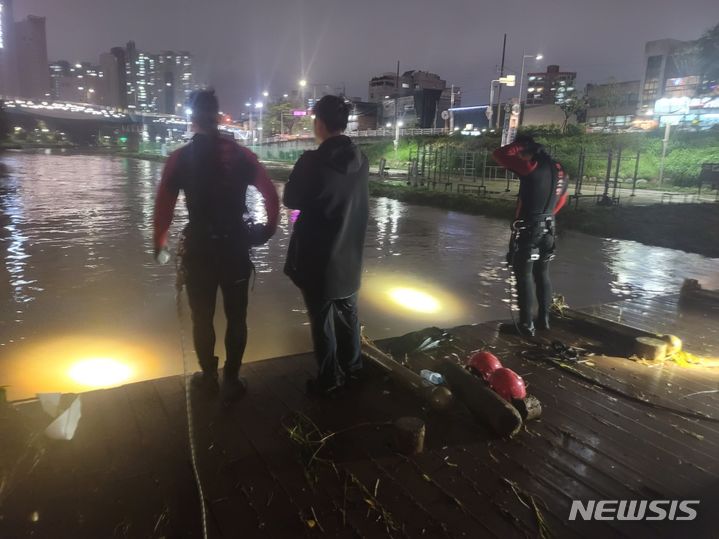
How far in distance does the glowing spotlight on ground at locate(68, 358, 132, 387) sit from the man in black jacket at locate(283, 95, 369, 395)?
8.22ft

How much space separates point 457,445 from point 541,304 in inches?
96.2

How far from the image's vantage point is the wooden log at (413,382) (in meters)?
3.34

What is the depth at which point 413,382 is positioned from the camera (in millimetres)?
3553

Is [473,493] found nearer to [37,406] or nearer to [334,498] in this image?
[334,498]

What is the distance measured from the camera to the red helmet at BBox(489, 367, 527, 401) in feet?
11.0

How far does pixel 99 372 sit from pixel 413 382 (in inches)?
130

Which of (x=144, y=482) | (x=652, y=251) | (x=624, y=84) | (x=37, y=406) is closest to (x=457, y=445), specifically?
(x=144, y=482)

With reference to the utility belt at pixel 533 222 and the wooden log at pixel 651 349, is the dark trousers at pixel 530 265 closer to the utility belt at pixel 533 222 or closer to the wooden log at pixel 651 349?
the utility belt at pixel 533 222

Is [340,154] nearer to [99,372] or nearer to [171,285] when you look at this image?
[99,372]

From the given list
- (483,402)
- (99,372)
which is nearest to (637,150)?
(483,402)

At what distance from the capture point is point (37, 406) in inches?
123

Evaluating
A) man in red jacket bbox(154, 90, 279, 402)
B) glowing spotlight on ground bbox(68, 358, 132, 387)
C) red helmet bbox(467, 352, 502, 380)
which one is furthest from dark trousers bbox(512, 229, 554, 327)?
glowing spotlight on ground bbox(68, 358, 132, 387)

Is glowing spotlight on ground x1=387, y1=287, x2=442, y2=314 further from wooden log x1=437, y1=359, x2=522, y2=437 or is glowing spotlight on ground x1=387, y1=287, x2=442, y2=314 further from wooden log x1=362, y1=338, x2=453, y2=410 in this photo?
wooden log x1=437, y1=359, x2=522, y2=437

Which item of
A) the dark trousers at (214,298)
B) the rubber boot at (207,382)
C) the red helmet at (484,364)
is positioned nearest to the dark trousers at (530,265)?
the red helmet at (484,364)
